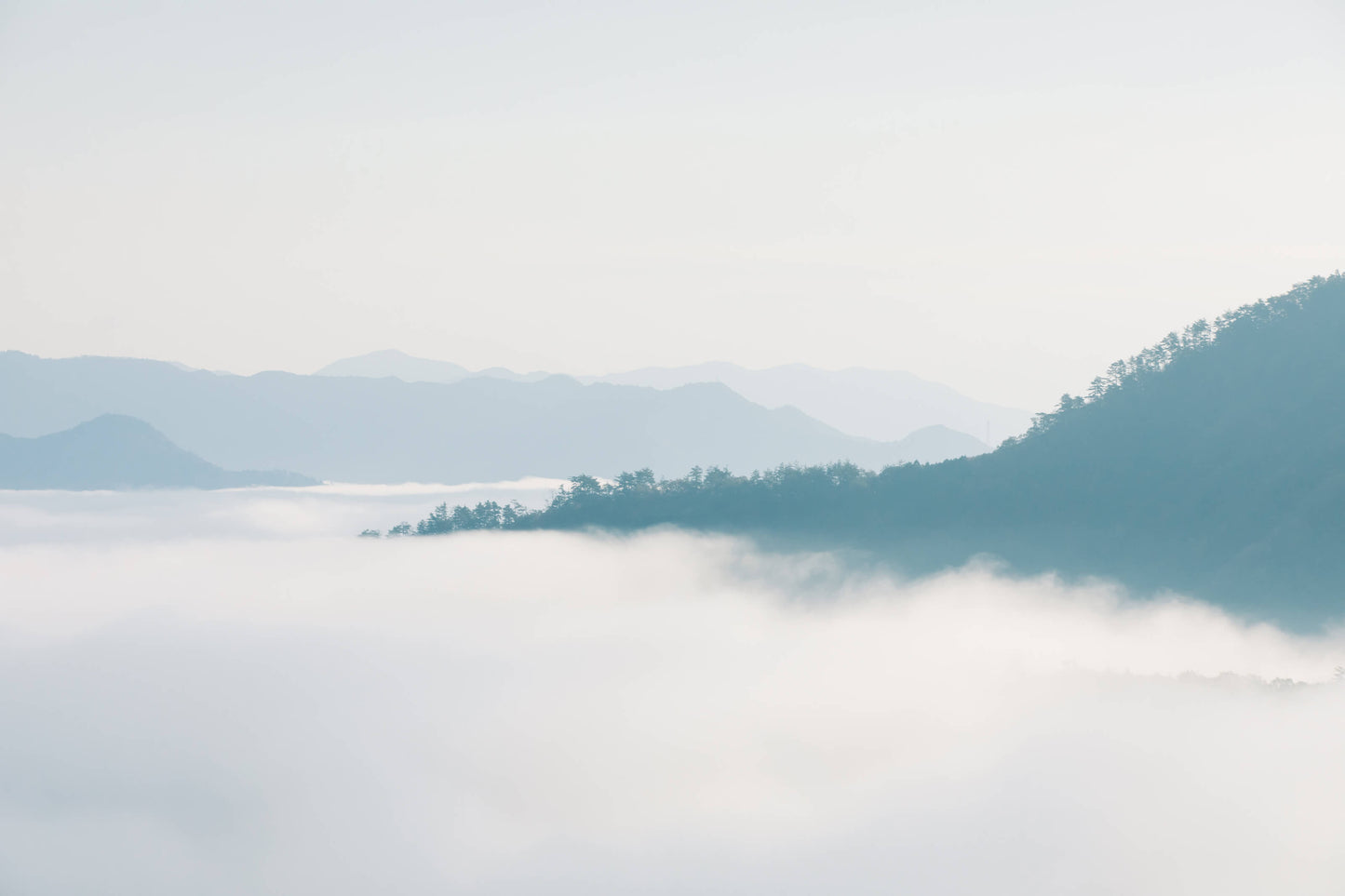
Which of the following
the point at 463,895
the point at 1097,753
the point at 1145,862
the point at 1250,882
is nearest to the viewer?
the point at 1250,882

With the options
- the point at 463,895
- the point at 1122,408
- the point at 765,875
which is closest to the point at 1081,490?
the point at 1122,408

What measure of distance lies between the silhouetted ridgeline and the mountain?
0.19 metres

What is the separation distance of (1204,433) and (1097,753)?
4787 cm

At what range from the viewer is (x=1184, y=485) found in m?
171

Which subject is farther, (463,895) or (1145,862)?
(463,895)

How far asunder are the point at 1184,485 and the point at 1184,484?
0.61 ft

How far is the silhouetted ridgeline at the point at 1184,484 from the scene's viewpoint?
155250 mm

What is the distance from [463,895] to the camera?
198 metres

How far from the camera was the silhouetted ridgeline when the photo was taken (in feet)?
509

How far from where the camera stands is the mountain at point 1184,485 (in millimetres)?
155125

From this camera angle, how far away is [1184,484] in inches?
6722

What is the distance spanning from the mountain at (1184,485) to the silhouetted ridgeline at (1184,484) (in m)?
0.19

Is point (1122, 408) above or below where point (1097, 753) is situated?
above

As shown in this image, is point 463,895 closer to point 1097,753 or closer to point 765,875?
point 765,875
